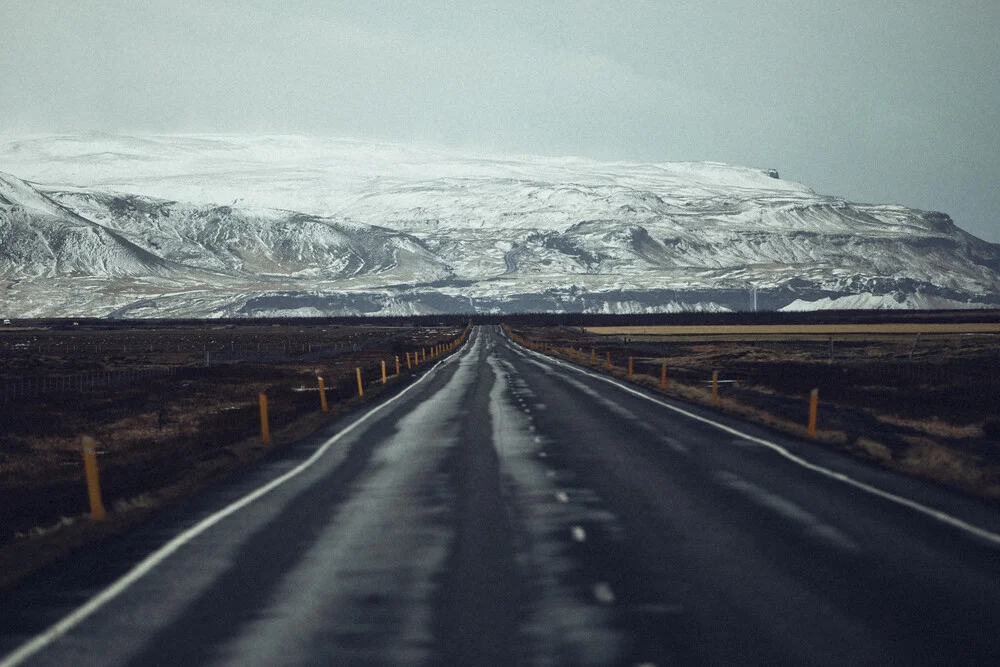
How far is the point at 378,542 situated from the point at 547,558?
2.21 metres

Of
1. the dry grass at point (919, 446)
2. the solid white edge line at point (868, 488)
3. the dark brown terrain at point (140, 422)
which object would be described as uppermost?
the dark brown terrain at point (140, 422)

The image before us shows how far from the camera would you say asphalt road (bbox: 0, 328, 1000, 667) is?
325 inches

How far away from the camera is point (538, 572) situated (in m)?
10.6

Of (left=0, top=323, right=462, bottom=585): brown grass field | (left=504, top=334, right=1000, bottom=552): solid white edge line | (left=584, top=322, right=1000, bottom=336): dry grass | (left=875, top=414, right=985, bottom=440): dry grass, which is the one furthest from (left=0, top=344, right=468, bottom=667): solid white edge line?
(left=584, top=322, right=1000, bottom=336): dry grass

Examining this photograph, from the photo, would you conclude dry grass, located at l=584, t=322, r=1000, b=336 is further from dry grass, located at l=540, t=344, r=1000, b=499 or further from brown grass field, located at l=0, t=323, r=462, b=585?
dry grass, located at l=540, t=344, r=1000, b=499

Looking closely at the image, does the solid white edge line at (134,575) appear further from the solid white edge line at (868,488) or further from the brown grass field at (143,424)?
the solid white edge line at (868,488)

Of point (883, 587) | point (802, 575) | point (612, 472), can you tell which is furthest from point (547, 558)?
point (612, 472)

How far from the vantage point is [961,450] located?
935 inches

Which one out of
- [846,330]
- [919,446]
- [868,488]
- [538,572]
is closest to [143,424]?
[919,446]

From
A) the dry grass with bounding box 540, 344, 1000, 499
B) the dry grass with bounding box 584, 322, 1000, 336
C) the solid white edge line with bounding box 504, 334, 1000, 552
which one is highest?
the solid white edge line with bounding box 504, 334, 1000, 552

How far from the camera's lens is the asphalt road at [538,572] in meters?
8.25

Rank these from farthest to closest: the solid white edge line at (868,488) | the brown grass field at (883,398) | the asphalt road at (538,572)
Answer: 1. the brown grass field at (883,398)
2. the solid white edge line at (868,488)
3. the asphalt road at (538,572)

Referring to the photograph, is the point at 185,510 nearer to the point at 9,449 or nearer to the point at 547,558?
the point at 547,558

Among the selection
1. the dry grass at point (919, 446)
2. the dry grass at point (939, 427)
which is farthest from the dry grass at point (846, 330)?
the dry grass at point (919, 446)
